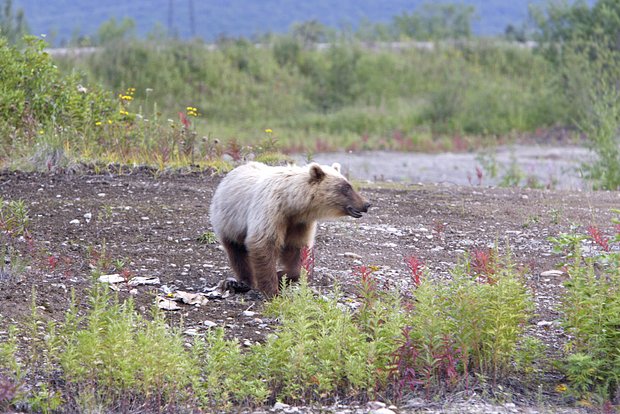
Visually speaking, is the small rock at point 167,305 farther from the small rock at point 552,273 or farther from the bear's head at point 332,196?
the small rock at point 552,273

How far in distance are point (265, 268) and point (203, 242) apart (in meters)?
1.68

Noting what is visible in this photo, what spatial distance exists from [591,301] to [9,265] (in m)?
4.24

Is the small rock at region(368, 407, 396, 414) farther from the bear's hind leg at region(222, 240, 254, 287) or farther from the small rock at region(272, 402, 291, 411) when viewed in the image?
the bear's hind leg at region(222, 240, 254, 287)

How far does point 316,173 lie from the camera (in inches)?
293

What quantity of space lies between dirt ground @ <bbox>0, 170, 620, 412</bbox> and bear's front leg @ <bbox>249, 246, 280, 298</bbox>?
14 centimetres

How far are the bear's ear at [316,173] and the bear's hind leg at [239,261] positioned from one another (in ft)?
2.71

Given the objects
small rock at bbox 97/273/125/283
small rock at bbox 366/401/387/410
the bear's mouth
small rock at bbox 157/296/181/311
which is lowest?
small rock at bbox 366/401/387/410

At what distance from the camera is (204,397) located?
505 centimetres

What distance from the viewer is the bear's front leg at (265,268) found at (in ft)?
23.1

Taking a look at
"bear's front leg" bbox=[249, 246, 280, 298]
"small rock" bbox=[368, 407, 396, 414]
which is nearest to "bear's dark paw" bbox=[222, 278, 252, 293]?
"bear's front leg" bbox=[249, 246, 280, 298]

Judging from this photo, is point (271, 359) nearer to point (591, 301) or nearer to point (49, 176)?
point (591, 301)

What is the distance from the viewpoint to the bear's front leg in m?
7.05

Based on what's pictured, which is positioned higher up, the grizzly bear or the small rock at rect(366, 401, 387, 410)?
the grizzly bear

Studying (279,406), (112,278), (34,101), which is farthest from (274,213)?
(34,101)
